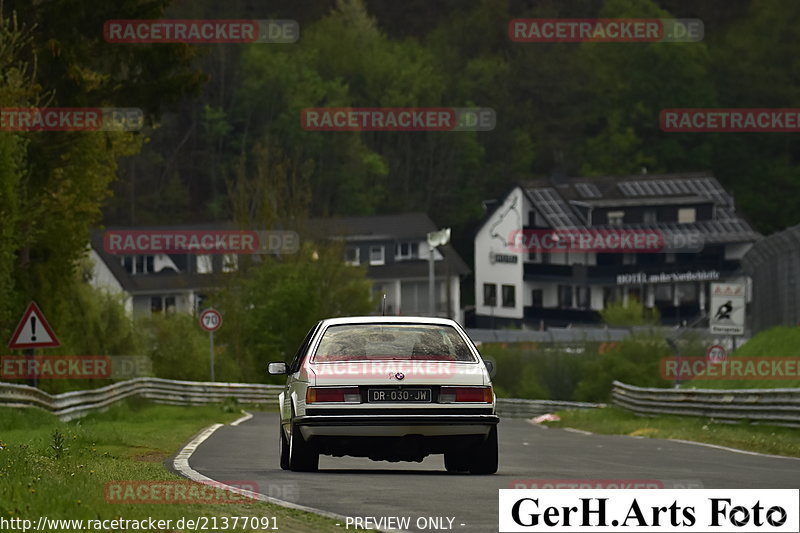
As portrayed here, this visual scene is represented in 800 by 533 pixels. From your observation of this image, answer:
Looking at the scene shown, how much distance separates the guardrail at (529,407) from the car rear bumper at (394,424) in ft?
125

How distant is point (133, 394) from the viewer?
141 feet

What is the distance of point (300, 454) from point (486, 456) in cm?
168

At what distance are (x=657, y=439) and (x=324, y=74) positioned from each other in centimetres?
10449

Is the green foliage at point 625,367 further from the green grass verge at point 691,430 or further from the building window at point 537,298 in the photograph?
the building window at point 537,298

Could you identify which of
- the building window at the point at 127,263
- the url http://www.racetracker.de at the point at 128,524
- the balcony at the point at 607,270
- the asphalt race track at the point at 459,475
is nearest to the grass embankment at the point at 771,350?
the asphalt race track at the point at 459,475

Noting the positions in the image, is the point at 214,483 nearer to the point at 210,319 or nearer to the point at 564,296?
the point at 210,319

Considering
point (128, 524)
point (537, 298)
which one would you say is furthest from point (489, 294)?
point (128, 524)

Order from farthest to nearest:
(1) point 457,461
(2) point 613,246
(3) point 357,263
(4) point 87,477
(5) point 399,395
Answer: (3) point 357,263 < (2) point 613,246 < (1) point 457,461 < (5) point 399,395 < (4) point 87,477

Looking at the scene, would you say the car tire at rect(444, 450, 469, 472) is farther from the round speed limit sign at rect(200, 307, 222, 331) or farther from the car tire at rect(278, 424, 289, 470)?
the round speed limit sign at rect(200, 307, 222, 331)

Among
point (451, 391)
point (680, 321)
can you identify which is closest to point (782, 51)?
point (680, 321)

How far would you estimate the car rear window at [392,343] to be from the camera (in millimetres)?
15484

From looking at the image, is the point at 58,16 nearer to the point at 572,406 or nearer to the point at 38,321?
the point at 38,321

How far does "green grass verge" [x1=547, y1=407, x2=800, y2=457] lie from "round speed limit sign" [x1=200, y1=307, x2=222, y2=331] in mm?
10303

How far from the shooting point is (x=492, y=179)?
12962cm
